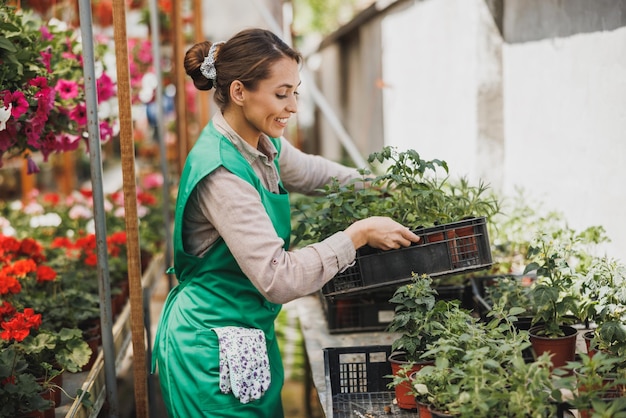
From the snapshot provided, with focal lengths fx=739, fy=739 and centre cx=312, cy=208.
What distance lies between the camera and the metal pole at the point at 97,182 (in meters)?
2.58

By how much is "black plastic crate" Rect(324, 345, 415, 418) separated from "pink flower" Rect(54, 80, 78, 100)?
160cm

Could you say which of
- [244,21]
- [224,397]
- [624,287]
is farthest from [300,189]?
[244,21]

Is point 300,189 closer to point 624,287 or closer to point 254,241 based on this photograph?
point 254,241

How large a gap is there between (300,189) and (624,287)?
4.07ft

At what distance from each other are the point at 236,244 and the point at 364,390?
2.31ft

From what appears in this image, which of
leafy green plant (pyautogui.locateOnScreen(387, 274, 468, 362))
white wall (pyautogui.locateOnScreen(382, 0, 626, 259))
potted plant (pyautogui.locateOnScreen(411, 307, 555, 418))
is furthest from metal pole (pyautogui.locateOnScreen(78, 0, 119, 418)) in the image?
white wall (pyautogui.locateOnScreen(382, 0, 626, 259))

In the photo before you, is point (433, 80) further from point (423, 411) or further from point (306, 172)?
point (423, 411)

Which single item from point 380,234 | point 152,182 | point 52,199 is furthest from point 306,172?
point 152,182

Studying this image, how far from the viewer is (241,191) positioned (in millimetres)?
2148

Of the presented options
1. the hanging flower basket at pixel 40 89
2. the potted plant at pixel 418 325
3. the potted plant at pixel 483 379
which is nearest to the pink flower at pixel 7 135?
the hanging flower basket at pixel 40 89

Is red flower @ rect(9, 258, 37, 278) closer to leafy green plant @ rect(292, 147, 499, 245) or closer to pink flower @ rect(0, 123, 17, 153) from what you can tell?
pink flower @ rect(0, 123, 17, 153)

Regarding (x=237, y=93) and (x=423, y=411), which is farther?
(x=237, y=93)

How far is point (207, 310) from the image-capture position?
230cm

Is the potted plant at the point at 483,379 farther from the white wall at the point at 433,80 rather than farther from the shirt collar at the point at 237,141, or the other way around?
the white wall at the point at 433,80
